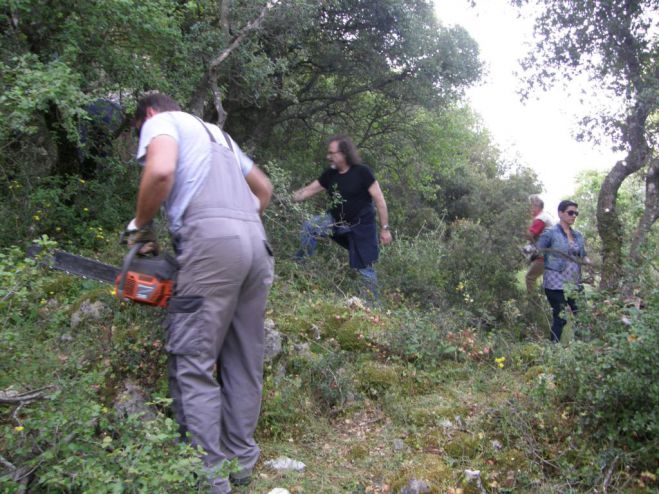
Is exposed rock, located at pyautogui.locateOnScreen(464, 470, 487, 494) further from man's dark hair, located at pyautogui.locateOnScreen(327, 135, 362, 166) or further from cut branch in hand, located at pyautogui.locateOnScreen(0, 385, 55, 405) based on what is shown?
man's dark hair, located at pyautogui.locateOnScreen(327, 135, 362, 166)

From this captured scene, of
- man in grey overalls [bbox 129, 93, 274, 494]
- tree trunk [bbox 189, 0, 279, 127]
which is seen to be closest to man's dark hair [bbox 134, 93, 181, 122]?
man in grey overalls [bbox 129, 93, 274, 494]

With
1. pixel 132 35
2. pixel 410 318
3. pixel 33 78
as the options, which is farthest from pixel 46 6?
pixel 410 318

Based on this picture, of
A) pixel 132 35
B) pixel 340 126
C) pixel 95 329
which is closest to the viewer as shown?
pixel 95 329

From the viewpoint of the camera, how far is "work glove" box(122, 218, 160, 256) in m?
2.86

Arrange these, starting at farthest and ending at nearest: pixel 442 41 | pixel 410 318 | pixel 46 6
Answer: pixel 442 41 → pixel 46 6 → pixel 410 318

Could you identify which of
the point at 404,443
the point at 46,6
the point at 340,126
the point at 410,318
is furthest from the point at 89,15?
the point at 340,126

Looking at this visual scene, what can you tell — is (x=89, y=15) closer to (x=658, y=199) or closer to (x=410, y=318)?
(x=410, y=318)

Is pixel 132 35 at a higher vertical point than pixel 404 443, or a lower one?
higher

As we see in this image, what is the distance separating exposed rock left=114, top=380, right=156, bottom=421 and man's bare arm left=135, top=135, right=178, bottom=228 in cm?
108

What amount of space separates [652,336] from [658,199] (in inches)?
207

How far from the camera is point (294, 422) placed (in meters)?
3.51

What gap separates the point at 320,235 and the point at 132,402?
3234 mm

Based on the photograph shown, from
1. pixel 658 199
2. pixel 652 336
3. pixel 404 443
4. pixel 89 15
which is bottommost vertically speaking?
pixel 404 443

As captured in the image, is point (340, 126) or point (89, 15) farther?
point (340, 126)
